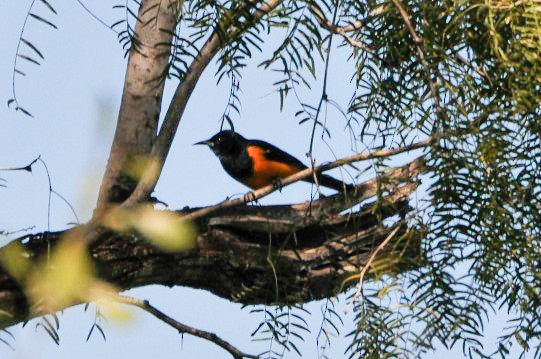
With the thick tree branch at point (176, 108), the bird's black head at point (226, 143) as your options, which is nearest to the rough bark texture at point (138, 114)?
the thick tree branch at point (176, 108)

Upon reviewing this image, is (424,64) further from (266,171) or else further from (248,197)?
(266,171)

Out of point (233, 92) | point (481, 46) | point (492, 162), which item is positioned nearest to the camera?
point (492, 162)

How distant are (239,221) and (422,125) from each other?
1.00m

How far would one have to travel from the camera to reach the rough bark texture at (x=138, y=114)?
263 cm

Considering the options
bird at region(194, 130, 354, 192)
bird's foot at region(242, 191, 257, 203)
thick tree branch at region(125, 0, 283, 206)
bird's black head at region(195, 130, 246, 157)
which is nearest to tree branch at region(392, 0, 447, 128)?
bird's foot at region(242, 191, 257, 203)

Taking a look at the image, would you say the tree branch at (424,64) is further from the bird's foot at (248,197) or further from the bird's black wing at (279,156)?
the bird's black wing at (279,156)

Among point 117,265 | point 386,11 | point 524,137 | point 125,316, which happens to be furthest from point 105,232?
point 125,316

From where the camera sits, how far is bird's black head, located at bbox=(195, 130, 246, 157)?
3902 mm

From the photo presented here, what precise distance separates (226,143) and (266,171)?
376mm

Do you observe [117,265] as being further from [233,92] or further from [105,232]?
[233,92]

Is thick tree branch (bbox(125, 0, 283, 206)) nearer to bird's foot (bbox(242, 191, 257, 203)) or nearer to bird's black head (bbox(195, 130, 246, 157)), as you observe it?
bird's foot (bbox(242, 191, 257, 203))

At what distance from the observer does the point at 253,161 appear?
12.1 feet

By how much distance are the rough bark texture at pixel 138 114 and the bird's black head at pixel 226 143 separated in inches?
47.0

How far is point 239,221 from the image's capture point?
2.66 m
